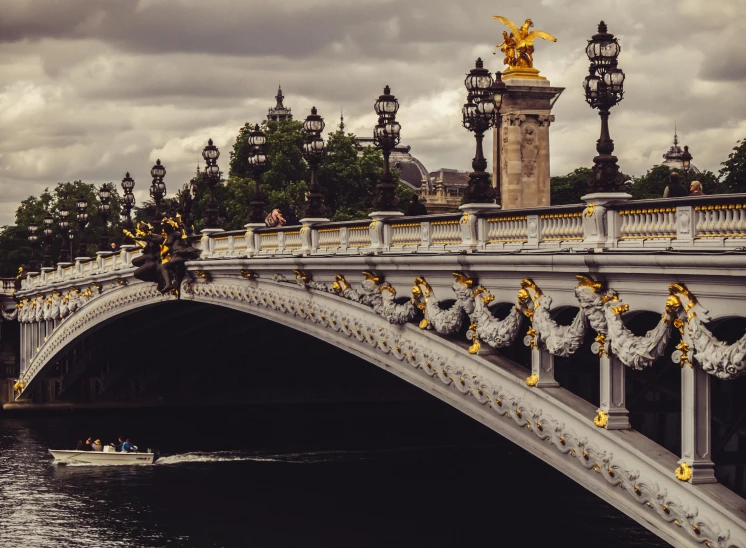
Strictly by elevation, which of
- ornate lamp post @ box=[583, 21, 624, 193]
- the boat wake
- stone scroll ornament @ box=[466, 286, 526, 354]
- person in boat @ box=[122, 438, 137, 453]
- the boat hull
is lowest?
the boat wake

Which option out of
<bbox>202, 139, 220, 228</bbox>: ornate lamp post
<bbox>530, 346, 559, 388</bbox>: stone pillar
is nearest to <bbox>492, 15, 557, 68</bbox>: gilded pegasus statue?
<bbox>202, 139, 220, 228</bbox>: ornate lamp post

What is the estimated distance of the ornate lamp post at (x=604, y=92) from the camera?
68.7 ft

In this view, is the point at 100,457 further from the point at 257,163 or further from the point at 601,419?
the point at 601,419

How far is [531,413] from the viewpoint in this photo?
77.6 ft

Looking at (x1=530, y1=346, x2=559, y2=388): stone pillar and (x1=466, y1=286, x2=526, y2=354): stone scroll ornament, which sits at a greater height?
(x1=466, y1=286, x2=526, y2=354): stone scroll ornament

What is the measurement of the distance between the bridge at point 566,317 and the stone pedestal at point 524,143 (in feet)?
77.4

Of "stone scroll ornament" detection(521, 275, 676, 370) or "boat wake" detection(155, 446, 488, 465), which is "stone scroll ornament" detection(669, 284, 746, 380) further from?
"boat wake" detection(155, 446, 488, 465)

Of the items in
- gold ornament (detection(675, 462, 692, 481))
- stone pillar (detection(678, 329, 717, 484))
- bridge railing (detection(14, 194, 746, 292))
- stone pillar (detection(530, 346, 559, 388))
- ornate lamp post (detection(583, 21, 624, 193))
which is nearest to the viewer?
bridge railing (detection(14, 194, 746, 292))

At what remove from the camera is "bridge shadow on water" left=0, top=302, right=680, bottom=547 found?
3847 cm

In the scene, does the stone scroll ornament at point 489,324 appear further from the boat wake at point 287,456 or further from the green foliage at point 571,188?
the green foliage at point 571,188

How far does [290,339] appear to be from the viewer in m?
58.3

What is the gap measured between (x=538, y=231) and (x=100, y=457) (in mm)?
32224

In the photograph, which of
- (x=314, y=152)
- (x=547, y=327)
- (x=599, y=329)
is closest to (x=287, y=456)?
(x=314, y=152)

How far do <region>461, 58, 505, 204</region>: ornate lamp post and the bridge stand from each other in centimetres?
56
